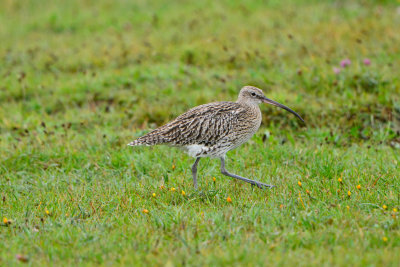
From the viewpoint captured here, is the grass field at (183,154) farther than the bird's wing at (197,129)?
No

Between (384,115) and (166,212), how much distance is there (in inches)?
203

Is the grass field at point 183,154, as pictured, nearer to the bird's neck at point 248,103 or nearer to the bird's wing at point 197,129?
the bird's wing at point 197,129

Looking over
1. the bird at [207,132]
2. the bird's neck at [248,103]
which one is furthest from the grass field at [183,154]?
the bird's neck at [248,103]

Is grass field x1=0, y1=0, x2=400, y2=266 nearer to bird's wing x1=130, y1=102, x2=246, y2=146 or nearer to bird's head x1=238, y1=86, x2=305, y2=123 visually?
bird's wing x1=130, y1=102, x2=246, y2=146

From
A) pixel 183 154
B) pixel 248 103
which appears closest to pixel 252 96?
pixel 248 103

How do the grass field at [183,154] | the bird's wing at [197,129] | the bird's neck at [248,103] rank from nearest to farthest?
the grass field at [183,154] < the bird's wing at [197,129] < the bird's neck at [248,103]

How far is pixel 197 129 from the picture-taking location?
733 cm

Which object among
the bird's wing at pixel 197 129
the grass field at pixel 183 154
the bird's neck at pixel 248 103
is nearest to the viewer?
the grass field at pixel 183 154

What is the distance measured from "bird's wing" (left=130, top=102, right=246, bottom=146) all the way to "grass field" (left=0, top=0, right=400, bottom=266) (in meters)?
0.60

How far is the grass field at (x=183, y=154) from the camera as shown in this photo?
530cm

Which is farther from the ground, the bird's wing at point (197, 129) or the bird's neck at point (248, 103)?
the bird's neck at point (248, 103)

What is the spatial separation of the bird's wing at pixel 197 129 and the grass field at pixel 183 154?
23.4 inches

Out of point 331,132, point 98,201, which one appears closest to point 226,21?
point 331,132

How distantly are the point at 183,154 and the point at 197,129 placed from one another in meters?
1.44
